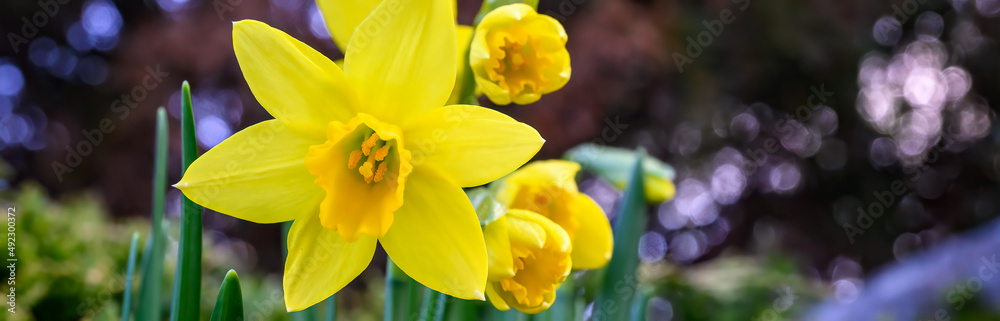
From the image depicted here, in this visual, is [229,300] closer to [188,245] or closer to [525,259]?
[188,245]

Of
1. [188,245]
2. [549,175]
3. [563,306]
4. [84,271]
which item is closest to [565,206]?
[549,175]

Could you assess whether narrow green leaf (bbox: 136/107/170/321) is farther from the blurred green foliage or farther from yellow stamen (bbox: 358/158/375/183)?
yellow stamen (bbox: 358/158/375/183)

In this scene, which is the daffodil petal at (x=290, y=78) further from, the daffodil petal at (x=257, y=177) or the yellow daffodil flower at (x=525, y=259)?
the yellow daffodil flower at (x=525, y=259)

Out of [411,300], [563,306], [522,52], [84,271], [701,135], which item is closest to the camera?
[522,52]

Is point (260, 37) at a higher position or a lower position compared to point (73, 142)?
higher

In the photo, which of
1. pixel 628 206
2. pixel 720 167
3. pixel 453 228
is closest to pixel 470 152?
pixel 453 228

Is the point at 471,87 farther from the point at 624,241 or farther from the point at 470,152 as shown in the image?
the point at 624,241

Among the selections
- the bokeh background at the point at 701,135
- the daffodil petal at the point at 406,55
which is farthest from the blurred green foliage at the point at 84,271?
the daffodil petal at the point at 406,55
